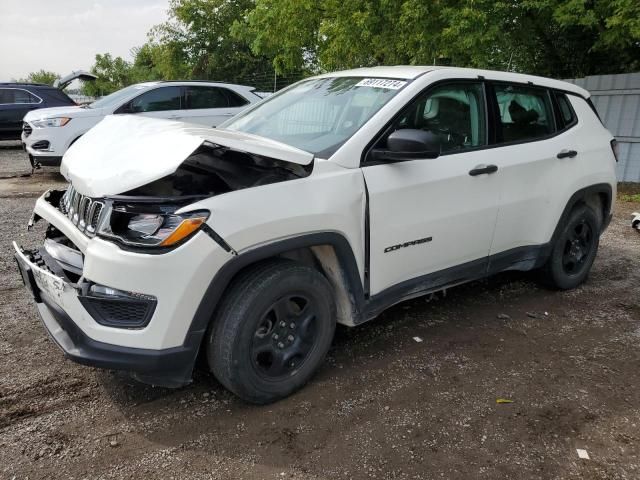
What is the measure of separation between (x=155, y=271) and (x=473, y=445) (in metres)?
1.72

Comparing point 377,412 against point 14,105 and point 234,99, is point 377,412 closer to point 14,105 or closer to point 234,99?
point 234,99

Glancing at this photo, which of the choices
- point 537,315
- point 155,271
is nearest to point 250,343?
point 155,271

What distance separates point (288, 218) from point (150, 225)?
0.65m

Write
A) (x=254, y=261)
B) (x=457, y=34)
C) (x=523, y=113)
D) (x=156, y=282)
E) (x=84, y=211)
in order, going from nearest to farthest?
(x=156, y=282)
(x=254, y=261)
(x=84, y=211)
(x=523, y=113)
(x=457, y=34)

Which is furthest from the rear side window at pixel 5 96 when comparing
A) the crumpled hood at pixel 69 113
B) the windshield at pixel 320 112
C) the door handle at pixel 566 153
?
the door handle at pixel 566 153

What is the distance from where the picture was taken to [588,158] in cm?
436

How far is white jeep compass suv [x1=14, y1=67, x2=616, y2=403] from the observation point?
2387mm

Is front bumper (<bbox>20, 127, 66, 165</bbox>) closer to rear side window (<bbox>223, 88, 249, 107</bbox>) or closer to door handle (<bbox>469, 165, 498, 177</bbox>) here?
rear side window (<bbox>223, 88, 249, 107</bbox>)

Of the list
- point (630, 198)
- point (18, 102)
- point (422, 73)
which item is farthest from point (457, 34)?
point (18, 102)

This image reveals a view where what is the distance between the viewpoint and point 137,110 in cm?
927

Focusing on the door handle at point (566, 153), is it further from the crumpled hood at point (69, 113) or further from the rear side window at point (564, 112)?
the crumpled hood at point (69, 113)

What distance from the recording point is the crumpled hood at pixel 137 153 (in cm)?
241

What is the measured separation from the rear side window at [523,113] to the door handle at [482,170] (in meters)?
0.31

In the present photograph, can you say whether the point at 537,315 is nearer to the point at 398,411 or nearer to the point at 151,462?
the point at 398,411
